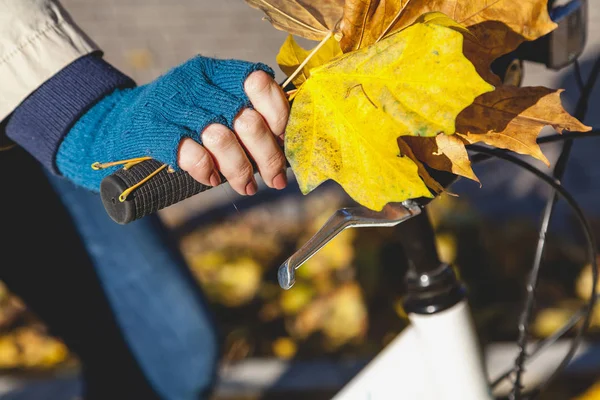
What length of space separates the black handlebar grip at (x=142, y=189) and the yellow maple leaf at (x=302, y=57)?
7.6 inches

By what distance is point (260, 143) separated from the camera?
82 centimetres

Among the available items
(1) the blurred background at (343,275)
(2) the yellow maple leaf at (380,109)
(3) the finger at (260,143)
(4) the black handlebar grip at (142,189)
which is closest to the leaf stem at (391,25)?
(2) the yellow maple leaf at (380,109)

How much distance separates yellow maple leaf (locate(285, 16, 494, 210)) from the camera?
2.40ft

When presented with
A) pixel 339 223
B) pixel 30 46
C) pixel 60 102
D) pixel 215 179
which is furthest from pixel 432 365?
pixel 30 46

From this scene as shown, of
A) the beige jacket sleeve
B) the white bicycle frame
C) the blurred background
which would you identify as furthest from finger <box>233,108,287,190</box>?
the blurred background

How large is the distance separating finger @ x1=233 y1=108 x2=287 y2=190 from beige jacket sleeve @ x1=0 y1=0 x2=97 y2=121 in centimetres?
59

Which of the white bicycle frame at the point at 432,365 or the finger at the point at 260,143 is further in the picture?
the white bicycle frame at the point at 432,365

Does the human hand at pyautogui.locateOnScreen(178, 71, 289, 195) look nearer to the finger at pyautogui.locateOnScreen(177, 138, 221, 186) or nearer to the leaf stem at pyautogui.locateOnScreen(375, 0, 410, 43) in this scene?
the finger at pyautogui.locateOnScreen(177, 138, 221, 186)

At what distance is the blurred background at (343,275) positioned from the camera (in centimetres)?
241

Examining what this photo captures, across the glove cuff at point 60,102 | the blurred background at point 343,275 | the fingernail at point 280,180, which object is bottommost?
the blurred background at point 343,275

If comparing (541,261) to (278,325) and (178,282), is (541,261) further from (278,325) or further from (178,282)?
(278,325)

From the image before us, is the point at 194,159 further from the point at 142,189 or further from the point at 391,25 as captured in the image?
the point at 391,25

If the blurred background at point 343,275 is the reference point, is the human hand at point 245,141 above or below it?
above

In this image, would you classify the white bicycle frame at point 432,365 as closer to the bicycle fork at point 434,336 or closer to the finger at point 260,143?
the bicycle fork at point 434,336
